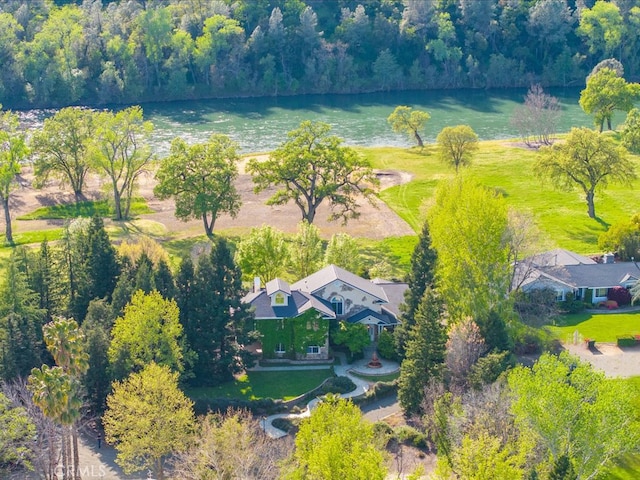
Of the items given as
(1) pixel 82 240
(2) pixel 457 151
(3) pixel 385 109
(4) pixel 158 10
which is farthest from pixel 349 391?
(4) pixel 158 10

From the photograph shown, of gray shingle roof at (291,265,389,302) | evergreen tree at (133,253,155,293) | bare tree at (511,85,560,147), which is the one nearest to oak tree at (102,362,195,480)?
evergreen tree at (133,253,155,293)

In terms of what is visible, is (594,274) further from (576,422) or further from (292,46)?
(292,46)

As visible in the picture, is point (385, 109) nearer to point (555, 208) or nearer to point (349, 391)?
point (555, 208)

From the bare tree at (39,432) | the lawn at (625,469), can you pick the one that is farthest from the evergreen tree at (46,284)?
the lawn at (625,469)

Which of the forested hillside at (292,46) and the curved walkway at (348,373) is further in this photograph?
the forested hillside at (292,46)

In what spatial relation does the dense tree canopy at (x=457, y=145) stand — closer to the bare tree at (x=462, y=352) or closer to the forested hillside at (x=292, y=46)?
the bare tree at (x=462, y=352)

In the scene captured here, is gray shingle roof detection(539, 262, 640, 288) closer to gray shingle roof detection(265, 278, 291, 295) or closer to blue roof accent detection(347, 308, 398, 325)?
blue roof accent detection(347, 308, 398, 325)

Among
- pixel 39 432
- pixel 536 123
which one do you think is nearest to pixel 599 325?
pixel 39 432
